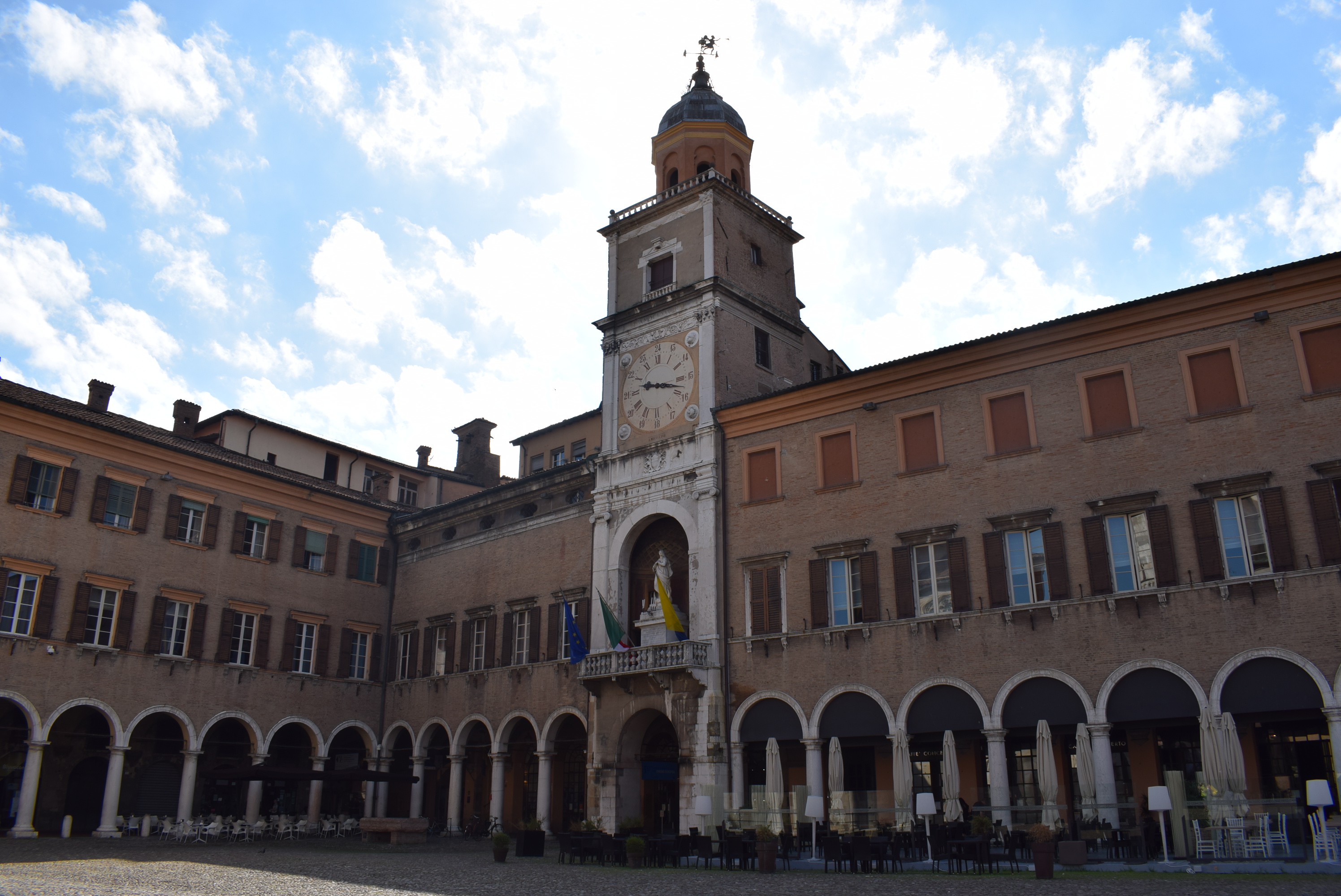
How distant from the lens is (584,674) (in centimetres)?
3112

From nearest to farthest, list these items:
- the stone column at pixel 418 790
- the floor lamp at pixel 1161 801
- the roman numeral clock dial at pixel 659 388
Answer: the floor lamp at pixel 1161 801 < the roman numeral clock dial at pixel 659 388 < the stone column at pixel 418 790

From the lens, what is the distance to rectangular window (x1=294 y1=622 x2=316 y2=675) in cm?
3731

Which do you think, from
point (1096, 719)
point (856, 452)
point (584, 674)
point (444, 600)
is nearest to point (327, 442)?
point (444, 600)

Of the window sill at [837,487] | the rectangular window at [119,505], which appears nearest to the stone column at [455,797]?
the rectangular window at [119,505]

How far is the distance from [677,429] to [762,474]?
11.5 ft

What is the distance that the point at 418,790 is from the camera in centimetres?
3659

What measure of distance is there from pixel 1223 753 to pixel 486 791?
25335 mm

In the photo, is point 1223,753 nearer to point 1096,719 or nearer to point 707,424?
point 1096,719

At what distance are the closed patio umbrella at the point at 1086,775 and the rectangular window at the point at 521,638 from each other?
731 inches

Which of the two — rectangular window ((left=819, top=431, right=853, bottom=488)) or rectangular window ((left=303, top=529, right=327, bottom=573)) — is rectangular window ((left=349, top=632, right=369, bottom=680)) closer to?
rectangular window ((left=303, top=529, right=327, bottom=573))

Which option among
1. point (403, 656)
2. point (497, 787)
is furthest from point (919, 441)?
point (403, 656)

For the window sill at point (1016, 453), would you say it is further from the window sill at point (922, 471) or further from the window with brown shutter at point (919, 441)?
the window with brown shutter at point (919, 441)

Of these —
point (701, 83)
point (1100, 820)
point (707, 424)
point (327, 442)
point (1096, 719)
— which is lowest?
point (1100, 820)

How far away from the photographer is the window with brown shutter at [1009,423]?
25.4m
